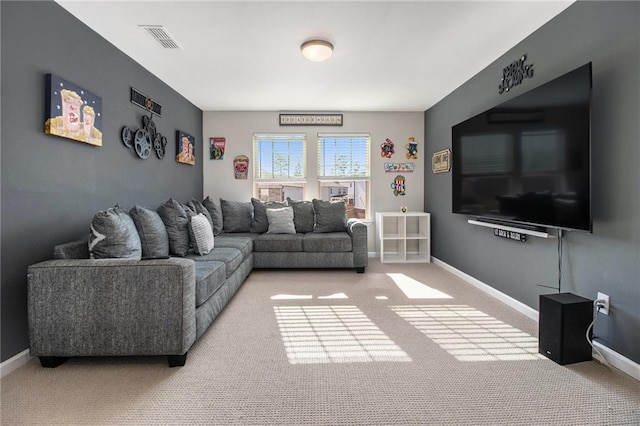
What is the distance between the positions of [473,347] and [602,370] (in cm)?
70

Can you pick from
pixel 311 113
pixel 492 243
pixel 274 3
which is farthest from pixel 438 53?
pixel 311 113

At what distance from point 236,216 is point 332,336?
2.84 m

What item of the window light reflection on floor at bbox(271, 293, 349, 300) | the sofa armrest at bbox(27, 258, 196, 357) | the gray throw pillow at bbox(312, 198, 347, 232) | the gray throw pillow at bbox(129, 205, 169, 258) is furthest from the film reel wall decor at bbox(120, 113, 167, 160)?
the gray throw pillow at bbox(312, 198, 347, 232)

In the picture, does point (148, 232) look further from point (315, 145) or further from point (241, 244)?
point (315, 145)

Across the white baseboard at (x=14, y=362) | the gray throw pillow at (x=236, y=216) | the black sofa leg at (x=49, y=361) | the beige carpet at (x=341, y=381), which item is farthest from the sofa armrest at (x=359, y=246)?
the white baseboard at (x=14, y=362)

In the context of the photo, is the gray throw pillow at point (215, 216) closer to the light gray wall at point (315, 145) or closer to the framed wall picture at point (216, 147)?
the light gray wall at point (315, 145)

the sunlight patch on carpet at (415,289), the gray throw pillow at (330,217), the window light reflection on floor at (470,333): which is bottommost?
Result: the window light reflection on floor at (470,333)

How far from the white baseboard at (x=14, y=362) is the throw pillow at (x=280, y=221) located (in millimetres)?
2826

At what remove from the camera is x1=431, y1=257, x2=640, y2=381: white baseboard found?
178 cm

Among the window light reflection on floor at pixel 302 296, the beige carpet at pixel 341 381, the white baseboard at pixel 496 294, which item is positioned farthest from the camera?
the window light reflection on floor at pixel 302 296

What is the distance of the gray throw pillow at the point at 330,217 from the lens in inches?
178

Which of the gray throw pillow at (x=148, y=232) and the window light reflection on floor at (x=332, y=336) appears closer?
the window light reflection on floor at (x=332, y=336)

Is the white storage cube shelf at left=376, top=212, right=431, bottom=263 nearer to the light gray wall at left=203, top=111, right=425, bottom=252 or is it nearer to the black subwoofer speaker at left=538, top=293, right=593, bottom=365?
the light gray wall at left=203, top=111, right=425, bottom=252

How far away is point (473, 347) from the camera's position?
2.09 meters
